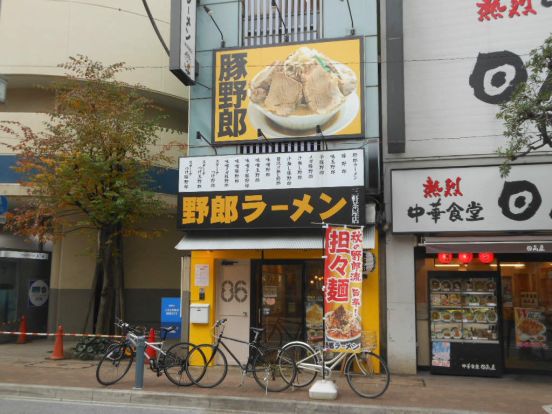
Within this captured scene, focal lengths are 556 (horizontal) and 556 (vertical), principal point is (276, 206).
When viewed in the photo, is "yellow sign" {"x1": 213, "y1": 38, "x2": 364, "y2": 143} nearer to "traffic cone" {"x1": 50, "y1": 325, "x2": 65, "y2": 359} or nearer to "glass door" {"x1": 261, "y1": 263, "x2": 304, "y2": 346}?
"glass door" {"x1": 261, "y1": 263, "x2": 304, "y2": 346}

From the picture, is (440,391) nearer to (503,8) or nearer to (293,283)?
(293,283)

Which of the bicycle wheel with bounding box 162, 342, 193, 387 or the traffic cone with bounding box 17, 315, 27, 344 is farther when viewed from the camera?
the traffic cone with bounding box 17, 315, 27, 344

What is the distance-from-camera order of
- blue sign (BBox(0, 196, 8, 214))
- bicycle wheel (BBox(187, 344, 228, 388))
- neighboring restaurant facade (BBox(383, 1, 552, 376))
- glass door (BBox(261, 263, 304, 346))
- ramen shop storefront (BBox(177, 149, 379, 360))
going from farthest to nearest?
blue sign (BBox(0, 196, 8, 214)) < glass door (BBox(261, 263, 304, 346)) < neighboring restaurant facade (BBox(383, 1, 552, 376)) < ramen shop storefront (BBox(177, 149, 379, 360)) < bicycle wheel (BBox(187, 344, 228, 388))

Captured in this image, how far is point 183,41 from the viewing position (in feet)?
39.7

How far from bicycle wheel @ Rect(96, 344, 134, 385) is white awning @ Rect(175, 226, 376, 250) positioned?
247 centimetres

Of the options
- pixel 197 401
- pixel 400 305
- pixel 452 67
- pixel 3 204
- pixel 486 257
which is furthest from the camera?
pixel 3 204

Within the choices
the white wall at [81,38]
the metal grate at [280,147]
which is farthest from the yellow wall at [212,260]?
the white wall at [81,38]

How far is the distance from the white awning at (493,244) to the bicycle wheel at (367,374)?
9.30 feet

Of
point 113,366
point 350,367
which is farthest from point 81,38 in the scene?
point 350,367

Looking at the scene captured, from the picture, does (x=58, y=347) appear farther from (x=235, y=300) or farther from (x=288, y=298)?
(x=288, y=298)

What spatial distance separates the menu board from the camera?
38.7 feet

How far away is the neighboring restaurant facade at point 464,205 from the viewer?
1135 cm

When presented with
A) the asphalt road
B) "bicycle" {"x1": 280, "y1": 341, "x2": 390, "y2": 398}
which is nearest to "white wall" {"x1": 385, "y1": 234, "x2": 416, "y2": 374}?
"bicycle" {"x1": 280, "y1": 341, "x2": 390, "y2": 398}

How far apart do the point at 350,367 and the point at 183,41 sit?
7.62 metres
